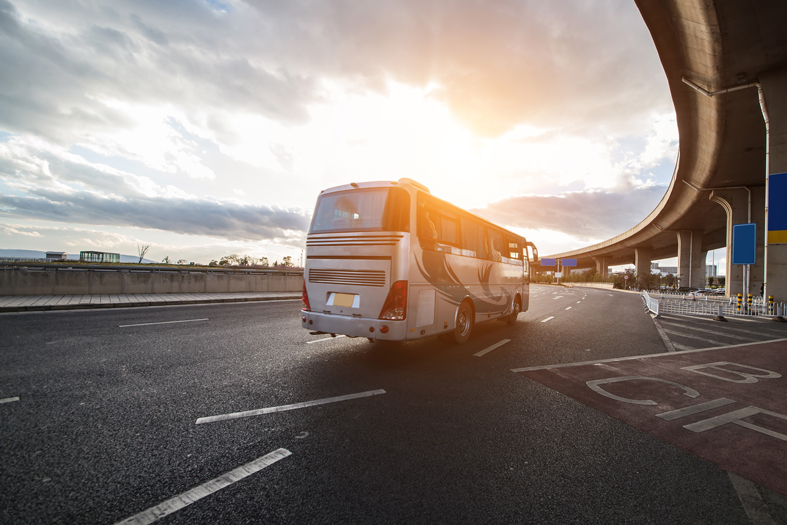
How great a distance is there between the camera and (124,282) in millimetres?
15812

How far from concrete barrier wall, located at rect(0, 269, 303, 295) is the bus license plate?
1453 cm

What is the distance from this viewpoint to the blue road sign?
19391 mm

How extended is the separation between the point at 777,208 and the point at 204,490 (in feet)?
75.0

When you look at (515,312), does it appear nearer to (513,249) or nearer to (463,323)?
(513,249)

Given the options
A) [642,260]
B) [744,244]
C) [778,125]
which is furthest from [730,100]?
[642,260]

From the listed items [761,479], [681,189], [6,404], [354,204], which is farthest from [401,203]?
[681,189]

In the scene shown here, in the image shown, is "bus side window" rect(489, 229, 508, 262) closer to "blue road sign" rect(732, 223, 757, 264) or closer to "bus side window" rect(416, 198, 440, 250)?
"bus side window" rect(416, 198, 440, 250)

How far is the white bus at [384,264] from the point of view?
589 centimetres

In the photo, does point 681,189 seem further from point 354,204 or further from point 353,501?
point 353,501

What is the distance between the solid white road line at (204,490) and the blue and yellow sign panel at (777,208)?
874 inches

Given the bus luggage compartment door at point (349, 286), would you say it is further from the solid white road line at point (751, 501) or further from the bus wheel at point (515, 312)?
the bus wheel at point (515, 312)

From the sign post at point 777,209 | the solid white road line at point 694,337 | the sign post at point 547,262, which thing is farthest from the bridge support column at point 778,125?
the sign post at point 547,262

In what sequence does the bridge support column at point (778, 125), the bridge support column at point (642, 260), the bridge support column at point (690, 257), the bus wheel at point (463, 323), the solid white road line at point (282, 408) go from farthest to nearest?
the bridge support column at point (642, 260) → the bridge support column at point (690, 257) → the bridge support column at point (778, 125) → the bus wheel at point (463, 323) → the solid white road line at point (282, 408)

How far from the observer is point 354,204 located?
21.4 feet
